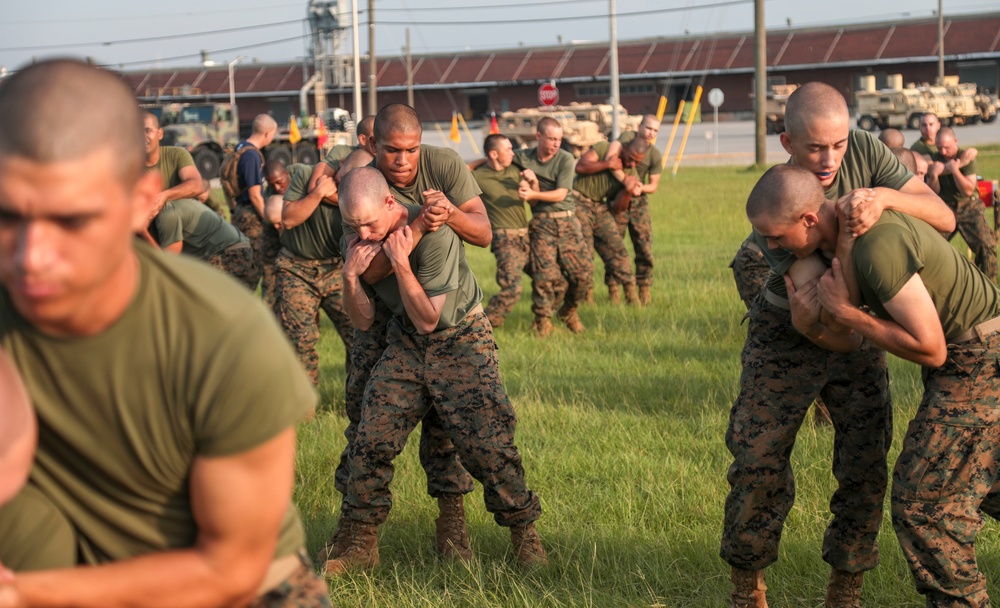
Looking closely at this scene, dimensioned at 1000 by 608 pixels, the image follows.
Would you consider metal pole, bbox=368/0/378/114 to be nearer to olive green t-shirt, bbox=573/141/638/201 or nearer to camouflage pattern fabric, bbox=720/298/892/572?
olive green t-shirt, bbox=573/141/638/201

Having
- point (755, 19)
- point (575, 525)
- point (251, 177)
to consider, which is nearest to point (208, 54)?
point (755, 19)

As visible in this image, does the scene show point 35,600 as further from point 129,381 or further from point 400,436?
point 400,436

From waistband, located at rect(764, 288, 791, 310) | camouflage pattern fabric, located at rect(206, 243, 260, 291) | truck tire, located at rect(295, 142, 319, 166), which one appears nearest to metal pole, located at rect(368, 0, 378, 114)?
truck tire, located at rect(295, 142, 319, 166)

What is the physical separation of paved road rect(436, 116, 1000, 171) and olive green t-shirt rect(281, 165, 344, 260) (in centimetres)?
2961

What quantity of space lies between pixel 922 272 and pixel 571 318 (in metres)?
8.44

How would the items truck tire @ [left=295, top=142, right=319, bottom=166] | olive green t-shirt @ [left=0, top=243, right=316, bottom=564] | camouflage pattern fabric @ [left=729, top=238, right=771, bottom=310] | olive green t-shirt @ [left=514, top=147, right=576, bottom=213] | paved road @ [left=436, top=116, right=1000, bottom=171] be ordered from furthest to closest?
paved road @ [left=436, top=116, right=1000, bottom=171] < truck tire @ [left=295, top=142, right=319, bottom=166] < olive green t-shirt @ [left=514, top=147, right=576, bottom=213] < camouflage pattern fabric @ [left=729, top=238, right=771, bottom=310] < olive green t-shirt @ [left=0, top=243, right=316, bottom=564]

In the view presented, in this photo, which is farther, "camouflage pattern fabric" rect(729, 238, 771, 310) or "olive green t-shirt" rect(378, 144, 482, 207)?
"camouflage pattern fabric" rect(729, 238, 771, 310)

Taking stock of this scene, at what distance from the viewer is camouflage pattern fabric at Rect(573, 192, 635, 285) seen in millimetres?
13789

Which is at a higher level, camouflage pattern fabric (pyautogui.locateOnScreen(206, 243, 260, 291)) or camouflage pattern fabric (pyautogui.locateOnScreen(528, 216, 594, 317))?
camouflage pattern fabric (pyautogui.locateOnScreen(206, 243, 260, 291))

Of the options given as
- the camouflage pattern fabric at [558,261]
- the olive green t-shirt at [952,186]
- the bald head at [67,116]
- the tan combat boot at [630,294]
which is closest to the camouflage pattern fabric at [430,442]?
the bald head at [67,116]

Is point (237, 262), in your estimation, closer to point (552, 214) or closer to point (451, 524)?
point (552, 214)

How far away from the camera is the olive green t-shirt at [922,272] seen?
13.3 feet

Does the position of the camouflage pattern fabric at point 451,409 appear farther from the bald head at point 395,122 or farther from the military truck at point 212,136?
the military truck at point 212,136

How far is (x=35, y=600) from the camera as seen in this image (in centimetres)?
205
